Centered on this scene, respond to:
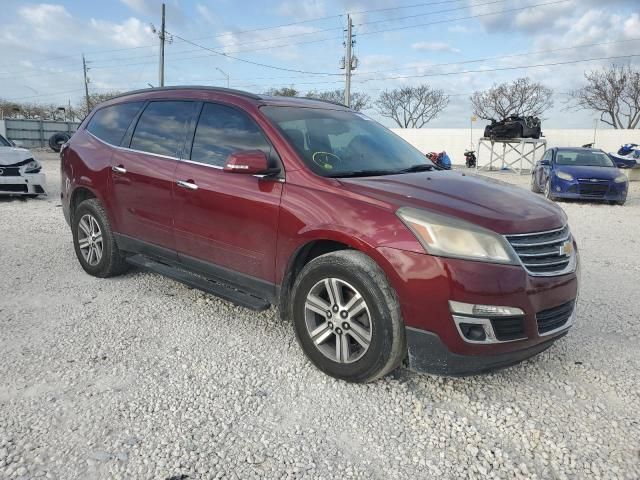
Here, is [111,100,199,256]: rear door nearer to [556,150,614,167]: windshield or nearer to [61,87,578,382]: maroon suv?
[61,87,578,382]: maroon suv

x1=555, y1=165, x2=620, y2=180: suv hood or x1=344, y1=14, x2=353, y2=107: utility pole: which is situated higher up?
x1=344, y1=14, x2=353, y2=107: utility pole

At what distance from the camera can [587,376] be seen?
3268 millimetres

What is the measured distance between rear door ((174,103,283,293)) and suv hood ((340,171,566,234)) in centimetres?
63

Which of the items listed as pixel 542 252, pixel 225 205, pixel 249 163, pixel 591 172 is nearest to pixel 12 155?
pixel 225 205

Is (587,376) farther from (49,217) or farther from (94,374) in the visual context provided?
(49,217)

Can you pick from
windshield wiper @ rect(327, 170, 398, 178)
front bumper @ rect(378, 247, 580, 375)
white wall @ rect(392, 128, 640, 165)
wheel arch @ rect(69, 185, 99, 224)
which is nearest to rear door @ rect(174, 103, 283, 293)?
windshield wiper @ rect(327, 170, 398, 178)

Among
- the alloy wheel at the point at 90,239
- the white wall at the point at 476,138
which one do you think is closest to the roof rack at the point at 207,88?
the alloy wheel at the point at 90,239

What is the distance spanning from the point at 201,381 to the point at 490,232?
6.25ft

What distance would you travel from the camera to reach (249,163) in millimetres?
3232

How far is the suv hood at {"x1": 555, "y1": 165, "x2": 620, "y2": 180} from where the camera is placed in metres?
12.4

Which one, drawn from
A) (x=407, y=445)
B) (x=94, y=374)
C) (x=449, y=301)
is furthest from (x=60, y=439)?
(x=449, y=301)

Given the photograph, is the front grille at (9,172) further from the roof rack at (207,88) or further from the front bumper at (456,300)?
the front bumper at (456,300)

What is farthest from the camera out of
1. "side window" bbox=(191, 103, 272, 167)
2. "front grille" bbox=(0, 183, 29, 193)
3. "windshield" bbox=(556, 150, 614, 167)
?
"windshield" bbox=(556, 150, 614, 167)

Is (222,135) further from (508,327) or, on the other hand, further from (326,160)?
(508,327)
